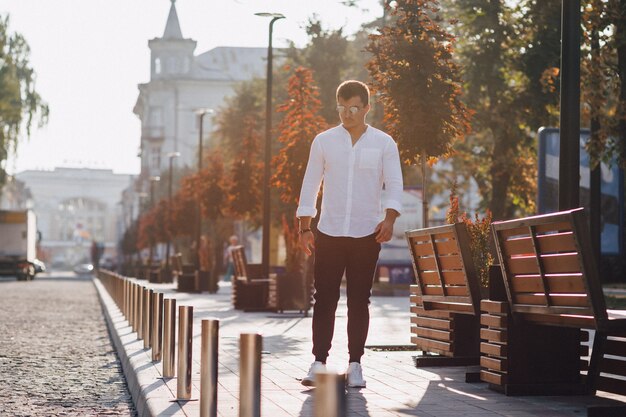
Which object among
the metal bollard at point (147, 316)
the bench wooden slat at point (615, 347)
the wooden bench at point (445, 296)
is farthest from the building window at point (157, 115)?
the bench wooden slat at point (615, 347)

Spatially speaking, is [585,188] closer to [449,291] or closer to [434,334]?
[434,334]

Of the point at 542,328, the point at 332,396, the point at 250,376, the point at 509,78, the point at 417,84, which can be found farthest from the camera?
the point at 509,78

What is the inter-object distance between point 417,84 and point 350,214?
8.59 metres

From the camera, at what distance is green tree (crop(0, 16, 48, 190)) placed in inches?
2199

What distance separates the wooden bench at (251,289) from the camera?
22.2 meters

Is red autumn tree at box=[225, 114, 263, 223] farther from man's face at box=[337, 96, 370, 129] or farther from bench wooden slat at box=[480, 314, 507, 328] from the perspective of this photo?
bench wooden slat at box=[480, 314, 507, 328]

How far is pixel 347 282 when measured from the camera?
8.41 metres

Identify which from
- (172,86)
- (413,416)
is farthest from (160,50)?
(413,416)

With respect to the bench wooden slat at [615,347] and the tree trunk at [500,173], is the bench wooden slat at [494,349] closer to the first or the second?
the bench wooden slat at [615,347]

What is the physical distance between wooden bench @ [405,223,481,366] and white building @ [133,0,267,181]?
318 ft

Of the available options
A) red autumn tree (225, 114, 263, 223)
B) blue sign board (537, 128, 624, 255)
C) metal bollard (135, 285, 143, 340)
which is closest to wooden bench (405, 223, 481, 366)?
metal bollard (135, 285, 143, 340)

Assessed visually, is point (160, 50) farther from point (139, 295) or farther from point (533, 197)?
point (139, 295)

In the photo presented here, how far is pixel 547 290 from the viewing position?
737 cm

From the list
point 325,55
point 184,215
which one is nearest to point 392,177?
point 325,55
